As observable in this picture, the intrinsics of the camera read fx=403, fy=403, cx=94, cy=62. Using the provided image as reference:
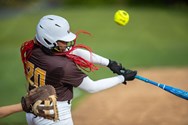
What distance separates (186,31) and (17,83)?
960 cm

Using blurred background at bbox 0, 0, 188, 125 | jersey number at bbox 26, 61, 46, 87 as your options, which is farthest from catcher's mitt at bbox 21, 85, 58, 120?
blurred background at bbox 0, 0, 188, 125

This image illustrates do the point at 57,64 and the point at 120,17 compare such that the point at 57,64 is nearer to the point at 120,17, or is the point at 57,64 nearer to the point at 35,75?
the point at 35,75

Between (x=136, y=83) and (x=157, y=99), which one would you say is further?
(x=136, y=83)

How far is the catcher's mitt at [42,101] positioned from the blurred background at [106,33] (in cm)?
280

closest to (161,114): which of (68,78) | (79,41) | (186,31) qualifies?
(68,78)

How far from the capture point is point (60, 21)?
475cm

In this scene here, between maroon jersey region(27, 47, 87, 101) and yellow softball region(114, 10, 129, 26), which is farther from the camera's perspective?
yellow softball region(114, 10, 129, 26)

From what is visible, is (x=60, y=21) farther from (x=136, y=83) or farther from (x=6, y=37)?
(x=6, y=37)

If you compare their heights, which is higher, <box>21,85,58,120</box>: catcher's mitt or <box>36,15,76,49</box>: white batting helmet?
<box>36,15,76,49</box>: white batting helmet

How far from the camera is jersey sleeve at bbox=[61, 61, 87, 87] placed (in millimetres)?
4758

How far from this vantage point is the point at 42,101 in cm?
466

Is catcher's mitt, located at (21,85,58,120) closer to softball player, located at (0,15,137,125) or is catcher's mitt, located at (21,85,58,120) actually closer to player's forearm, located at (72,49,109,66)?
softball player, located at (0,15,137,125)

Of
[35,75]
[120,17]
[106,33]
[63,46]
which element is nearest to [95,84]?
[63,46]

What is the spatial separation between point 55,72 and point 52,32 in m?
0.47
